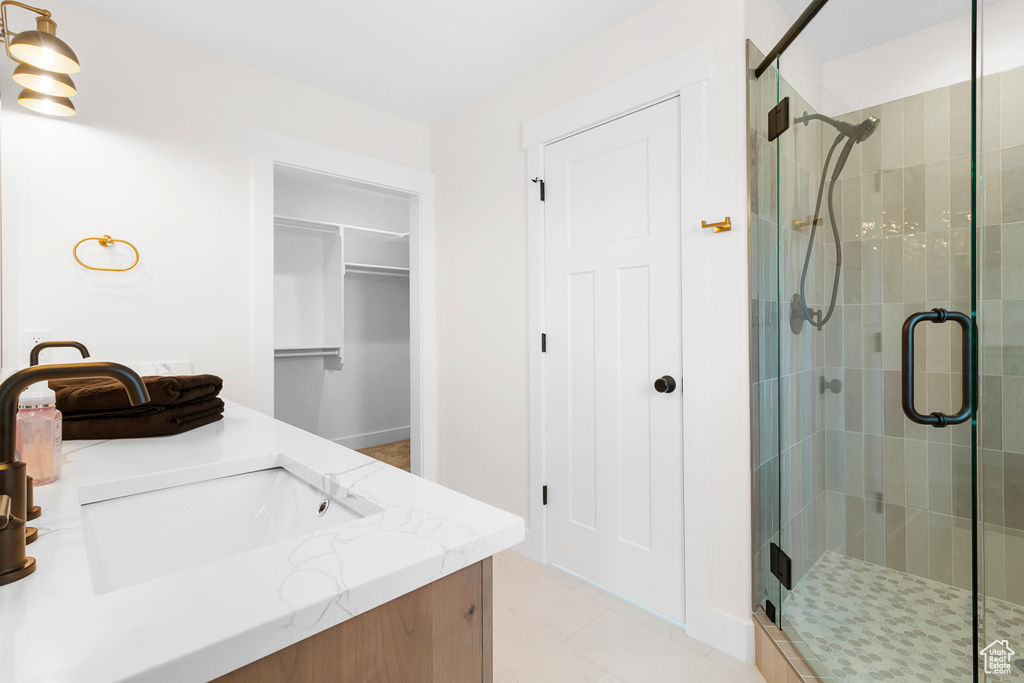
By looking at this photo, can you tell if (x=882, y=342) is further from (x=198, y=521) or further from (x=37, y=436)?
(x=37, y=436)

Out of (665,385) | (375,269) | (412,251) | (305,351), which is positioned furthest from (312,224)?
(665,385)

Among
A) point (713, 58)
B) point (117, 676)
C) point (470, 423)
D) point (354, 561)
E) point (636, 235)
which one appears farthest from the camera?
point (470, 423)

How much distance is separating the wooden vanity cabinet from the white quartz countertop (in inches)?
1.3

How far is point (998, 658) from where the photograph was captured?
0.99m

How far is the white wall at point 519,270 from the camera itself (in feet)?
5.44

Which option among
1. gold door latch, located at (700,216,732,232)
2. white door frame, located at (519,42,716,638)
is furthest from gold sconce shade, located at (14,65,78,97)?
gold door latch, located at (700,216,732,232)

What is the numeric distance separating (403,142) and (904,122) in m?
2.51

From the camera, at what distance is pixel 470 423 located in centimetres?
277

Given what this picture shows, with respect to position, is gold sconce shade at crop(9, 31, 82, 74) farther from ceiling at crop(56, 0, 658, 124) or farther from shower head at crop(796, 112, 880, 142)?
shower head at crop(796, 112, 880, 142)

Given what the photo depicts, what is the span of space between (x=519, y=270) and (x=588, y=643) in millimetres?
1657

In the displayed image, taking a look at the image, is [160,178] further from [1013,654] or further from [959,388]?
[1013,654]

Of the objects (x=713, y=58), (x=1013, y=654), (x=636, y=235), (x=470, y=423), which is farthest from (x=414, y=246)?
(x=1013, y=654)

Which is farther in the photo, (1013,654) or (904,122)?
(904,122)

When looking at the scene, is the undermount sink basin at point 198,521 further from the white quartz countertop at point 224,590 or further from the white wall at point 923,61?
the white wall at point 923,61
